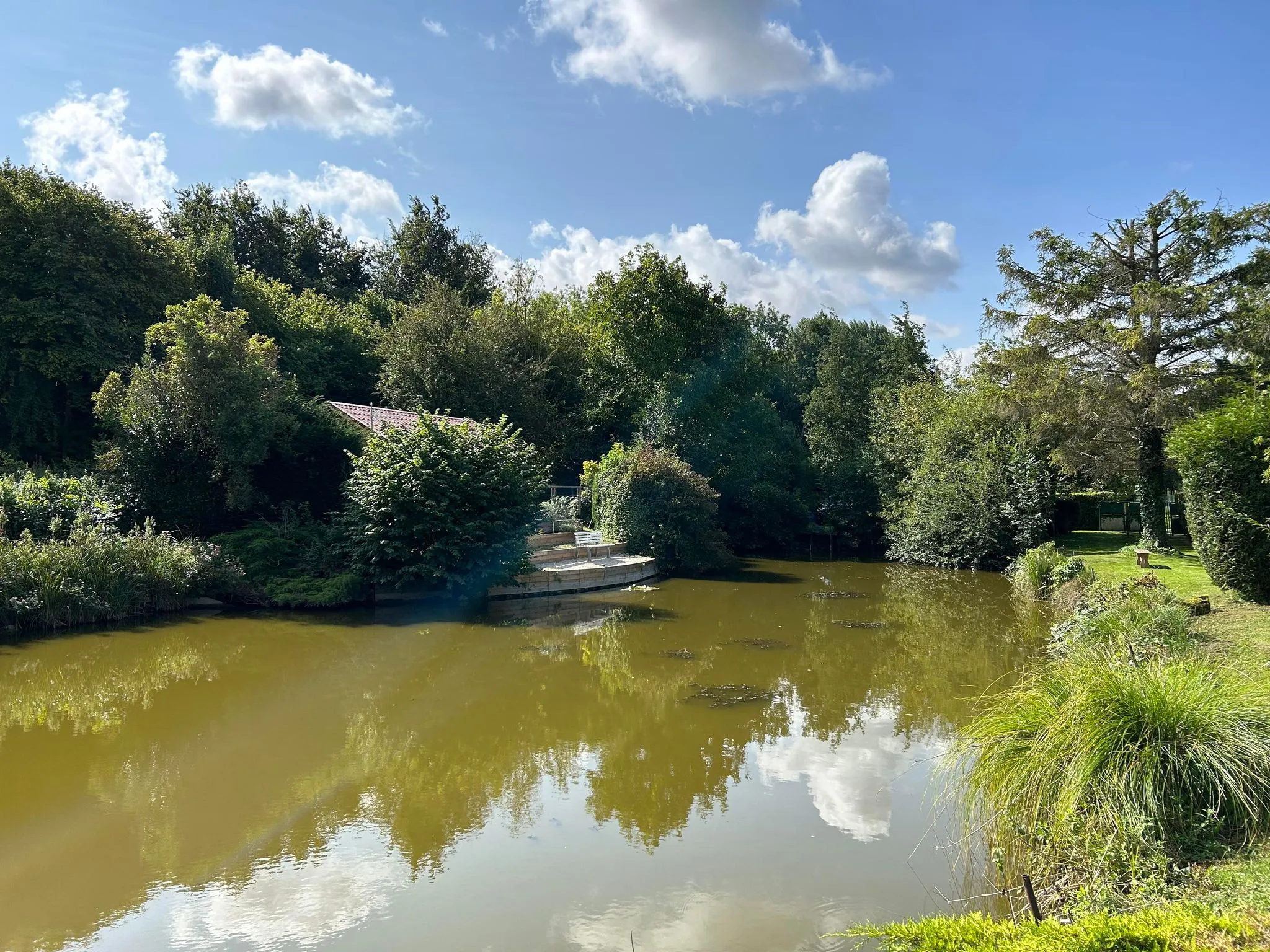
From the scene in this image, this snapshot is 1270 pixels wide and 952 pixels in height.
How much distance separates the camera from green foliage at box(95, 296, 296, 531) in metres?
15.9

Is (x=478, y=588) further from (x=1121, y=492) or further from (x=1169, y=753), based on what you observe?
(x=1121, y=492)

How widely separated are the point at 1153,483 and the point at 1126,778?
17.0 m

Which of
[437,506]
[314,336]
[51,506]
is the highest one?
[314,336]

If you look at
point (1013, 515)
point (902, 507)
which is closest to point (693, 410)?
point (902, 507)

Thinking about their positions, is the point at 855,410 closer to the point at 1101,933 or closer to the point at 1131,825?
the point at 1131,825

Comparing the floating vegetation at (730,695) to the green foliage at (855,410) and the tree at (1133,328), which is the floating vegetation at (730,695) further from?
the green foliage at (855,410)

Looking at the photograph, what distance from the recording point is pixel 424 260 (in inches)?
1617

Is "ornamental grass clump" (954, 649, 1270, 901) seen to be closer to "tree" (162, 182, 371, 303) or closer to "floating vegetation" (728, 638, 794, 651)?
"floating vegetation" (728, 638, 794, 651)

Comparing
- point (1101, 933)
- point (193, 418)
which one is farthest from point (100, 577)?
point (1101, 933)

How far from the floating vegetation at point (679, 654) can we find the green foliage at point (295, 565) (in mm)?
6243

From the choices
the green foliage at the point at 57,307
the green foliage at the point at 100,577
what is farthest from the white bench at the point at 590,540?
the green foliage at the point at 57,307

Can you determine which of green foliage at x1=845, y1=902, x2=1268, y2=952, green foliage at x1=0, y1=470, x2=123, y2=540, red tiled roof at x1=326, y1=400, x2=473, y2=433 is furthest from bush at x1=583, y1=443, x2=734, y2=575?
green foliage at x1=845, y1=902, x2=1268, y2=952

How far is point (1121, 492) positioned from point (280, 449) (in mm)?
22998

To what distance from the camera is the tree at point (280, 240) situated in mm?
35375
